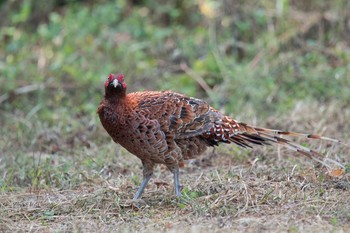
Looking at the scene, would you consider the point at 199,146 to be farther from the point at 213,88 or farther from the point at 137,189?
the point at 213,88

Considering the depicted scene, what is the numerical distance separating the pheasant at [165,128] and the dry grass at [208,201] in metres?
0.27

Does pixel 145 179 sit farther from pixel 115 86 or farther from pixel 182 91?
pixel 182 91

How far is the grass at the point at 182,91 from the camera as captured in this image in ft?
18.0

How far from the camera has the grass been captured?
550 cm

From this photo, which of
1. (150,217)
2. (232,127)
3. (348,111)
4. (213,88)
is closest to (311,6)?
(213,88)

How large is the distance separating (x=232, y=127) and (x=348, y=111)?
312 centimetres

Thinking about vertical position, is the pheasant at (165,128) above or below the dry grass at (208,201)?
above

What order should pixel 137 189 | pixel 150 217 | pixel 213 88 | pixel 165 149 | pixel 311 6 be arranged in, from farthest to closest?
pixel 311 6
pixel 213 88
pixel 137 189
pixel 165 149
pixel 150 217

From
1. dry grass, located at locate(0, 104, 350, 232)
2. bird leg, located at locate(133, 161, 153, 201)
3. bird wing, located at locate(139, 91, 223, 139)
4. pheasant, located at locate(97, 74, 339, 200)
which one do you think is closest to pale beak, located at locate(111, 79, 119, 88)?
pheasant, located at locate(97, 74, 339, 200)

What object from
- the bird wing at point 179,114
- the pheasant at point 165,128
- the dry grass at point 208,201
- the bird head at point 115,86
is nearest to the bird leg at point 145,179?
the pheasant at point 165,128

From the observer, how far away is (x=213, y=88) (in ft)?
34.2

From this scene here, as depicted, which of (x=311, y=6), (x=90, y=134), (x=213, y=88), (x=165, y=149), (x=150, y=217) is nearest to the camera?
(x=150, y=217)

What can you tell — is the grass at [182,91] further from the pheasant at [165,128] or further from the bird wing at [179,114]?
the bird wing at [179,114]

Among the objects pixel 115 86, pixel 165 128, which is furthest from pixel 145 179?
pixel 115 86
